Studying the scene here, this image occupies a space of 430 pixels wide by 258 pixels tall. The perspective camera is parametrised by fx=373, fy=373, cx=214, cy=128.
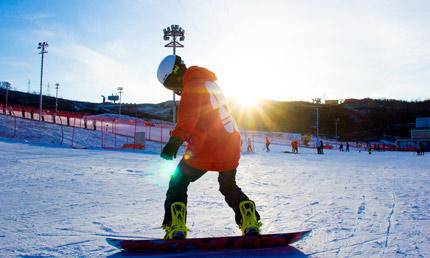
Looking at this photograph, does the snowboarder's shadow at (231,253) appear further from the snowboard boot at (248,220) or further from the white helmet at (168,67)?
the white helmet at (168,67)

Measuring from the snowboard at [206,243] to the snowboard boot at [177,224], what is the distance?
0.16 metres

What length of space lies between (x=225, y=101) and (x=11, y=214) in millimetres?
2511

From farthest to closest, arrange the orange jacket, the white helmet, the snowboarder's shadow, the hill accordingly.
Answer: the hill
the white helmet
the orange jacket
the snowboarder's shadow

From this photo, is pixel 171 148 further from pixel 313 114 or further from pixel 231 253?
pixel 313 114

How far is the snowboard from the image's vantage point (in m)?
2.57

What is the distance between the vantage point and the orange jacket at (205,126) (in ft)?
9.37

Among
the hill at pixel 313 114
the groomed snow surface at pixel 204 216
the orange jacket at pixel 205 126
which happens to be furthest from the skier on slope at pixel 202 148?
the hill at pixel 313 114

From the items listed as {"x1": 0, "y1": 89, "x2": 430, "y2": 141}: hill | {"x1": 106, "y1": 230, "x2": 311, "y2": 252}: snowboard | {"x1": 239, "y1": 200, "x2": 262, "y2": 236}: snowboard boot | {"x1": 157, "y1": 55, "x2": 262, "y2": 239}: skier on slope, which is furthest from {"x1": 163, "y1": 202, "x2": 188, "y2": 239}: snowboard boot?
{"x1": 0, "y1": 89, "x2": 430, "y2": 141}: hill

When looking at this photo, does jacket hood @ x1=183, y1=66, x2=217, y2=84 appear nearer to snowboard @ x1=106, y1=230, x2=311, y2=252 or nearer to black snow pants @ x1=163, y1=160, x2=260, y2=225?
black snow pants @ x1=163, y1=160, x2=260, y2=225

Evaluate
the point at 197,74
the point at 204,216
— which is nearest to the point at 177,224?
the point at 197,74

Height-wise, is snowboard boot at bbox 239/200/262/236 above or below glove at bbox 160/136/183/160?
below

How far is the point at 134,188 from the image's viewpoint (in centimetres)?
646

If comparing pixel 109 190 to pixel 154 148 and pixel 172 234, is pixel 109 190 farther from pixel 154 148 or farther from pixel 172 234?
pixel 154 148

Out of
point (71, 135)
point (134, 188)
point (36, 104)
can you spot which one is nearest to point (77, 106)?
point (36, 104)
